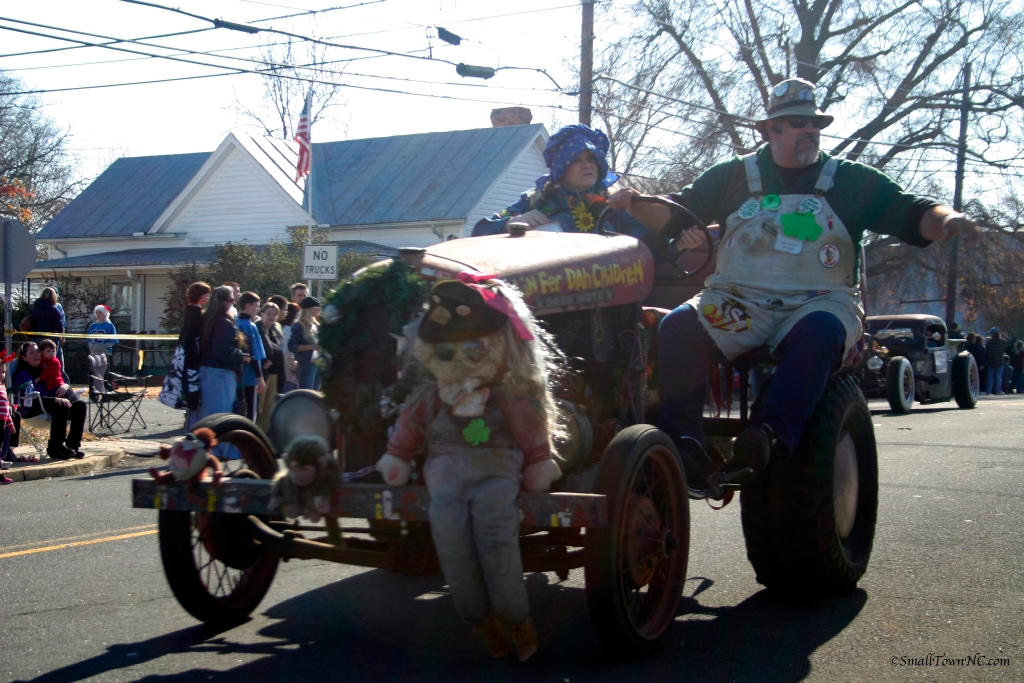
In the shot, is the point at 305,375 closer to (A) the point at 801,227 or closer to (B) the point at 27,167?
(A) the point at 801,227

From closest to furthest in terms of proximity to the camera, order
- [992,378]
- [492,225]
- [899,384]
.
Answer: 1. [492,225]
2. [899,384]
3. [992,378]

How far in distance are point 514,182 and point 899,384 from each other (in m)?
15.6

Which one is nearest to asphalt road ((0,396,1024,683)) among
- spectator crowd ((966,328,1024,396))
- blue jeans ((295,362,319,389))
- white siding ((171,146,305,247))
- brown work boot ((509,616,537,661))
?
brown work boot ((509,616,537,661))

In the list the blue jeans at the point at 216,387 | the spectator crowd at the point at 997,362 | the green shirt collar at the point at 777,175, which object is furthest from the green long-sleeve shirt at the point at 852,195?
the spectator crowd at the point at 997,362

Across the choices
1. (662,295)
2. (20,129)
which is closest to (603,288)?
(662,295)

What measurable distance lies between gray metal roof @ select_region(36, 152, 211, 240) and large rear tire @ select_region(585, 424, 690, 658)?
1250 inches

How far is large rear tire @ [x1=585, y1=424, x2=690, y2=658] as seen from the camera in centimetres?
354

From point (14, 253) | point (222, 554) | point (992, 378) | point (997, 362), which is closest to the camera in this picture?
point (222, 554)

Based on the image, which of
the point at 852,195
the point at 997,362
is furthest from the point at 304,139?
the point at 997,362

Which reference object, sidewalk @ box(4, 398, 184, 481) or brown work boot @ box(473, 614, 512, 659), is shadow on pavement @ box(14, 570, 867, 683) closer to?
brown work boot @ box(473, 614, 512, 659)

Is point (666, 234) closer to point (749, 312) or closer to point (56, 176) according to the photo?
point (749, 312)

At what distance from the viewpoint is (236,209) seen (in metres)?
32.1

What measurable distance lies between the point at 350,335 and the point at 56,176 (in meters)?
47.1

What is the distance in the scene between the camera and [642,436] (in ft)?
12.2
